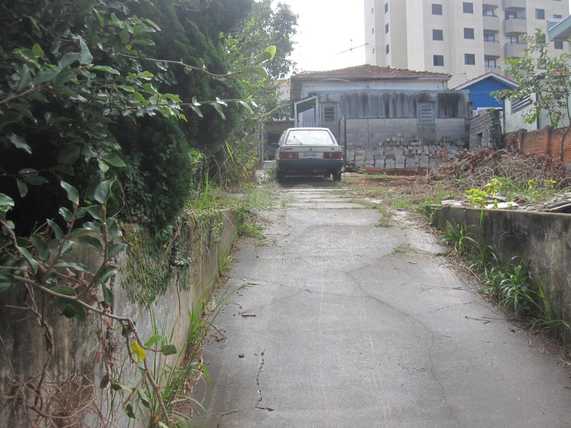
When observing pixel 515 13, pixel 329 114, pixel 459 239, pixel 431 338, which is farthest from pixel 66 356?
pixel 515 13

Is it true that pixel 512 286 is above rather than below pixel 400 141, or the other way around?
below

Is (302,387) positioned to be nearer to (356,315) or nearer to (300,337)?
(300,337)

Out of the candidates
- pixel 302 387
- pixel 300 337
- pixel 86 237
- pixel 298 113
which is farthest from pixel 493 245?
pixel 298 113

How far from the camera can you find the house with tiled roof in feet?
54.7

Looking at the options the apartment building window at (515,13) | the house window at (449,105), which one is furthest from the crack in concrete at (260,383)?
the apartment building window at (515,13)

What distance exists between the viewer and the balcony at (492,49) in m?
51.9

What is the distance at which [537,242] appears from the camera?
4.60m

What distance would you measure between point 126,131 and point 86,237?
131 centimetres

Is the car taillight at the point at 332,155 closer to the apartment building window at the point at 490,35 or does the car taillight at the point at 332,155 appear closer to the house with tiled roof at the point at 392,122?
the house with tiled roof at the point at 392,122

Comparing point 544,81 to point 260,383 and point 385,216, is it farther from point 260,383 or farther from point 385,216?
point 260,383

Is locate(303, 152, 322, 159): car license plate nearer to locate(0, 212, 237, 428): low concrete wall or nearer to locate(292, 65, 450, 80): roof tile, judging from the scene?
locate(0, 212, 237, 428): low concrete wall

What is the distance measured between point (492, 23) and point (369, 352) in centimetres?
5516

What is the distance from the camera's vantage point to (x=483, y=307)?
15.9 feet

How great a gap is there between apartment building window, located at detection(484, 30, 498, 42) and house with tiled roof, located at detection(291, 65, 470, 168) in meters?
37.3
